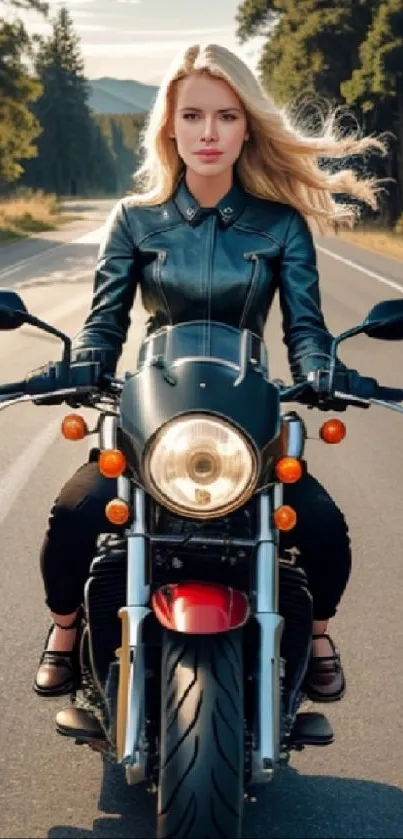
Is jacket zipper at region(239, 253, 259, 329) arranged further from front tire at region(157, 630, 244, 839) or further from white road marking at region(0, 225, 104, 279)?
white road marking at region(0, 225, 104, 279)

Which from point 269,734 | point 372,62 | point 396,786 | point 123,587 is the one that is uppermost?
point 372,62

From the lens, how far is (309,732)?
11.6 ft

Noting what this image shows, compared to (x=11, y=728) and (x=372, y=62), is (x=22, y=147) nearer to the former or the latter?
(x=372, y=62)

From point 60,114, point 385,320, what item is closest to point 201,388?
point 385,320

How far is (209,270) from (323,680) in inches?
45.5

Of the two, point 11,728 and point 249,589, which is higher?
point 249,589

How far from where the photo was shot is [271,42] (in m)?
66.4

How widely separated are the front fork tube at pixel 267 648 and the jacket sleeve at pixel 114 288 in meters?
0.82

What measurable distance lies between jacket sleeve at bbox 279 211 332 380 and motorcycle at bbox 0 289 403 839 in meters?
0.37

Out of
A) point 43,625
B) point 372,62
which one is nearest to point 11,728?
point 43,625

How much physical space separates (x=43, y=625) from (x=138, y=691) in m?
2.31

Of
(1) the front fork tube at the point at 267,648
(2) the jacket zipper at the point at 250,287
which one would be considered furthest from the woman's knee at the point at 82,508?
(2) the jacket zipper at the point at 250,287

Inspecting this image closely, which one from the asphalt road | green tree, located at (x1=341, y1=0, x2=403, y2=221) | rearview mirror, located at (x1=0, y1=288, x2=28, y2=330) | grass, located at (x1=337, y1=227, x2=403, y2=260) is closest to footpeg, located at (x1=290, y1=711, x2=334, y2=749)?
the asphalt road

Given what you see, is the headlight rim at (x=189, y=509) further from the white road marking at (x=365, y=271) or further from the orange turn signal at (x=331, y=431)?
the white road marking at (x=365, y=271)
